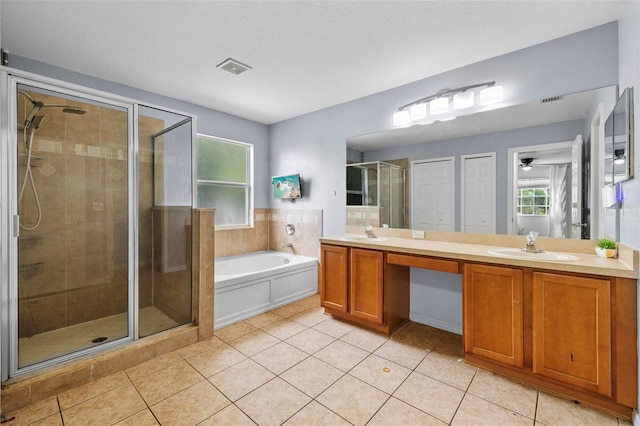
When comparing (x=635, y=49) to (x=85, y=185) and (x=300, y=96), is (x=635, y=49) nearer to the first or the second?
(x=300, y=96)

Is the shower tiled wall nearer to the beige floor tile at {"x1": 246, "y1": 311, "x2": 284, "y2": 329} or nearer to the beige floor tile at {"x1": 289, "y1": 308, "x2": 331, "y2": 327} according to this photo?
the beige floor tile at {"x1": 289, "y1": 308, "x2": 331, "y2": 327}

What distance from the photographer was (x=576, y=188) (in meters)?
2.14

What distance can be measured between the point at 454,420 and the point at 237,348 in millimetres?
1662

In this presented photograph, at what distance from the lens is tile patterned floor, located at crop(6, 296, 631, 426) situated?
162 centimetres

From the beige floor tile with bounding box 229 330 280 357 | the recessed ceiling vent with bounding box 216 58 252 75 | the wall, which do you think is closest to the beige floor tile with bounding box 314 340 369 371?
the beige floor tile with bounding box 229 330 280 357

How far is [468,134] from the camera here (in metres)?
2.58

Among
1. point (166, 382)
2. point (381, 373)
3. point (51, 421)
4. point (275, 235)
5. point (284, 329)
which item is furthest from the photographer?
point (275, 235)

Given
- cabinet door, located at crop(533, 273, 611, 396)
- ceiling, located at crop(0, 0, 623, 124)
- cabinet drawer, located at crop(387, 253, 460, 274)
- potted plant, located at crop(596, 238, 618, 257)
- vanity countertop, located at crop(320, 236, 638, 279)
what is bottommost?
cabinet door, located at crop(533, 273, 611, 396)

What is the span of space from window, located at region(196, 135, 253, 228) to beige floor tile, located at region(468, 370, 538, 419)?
334 cm

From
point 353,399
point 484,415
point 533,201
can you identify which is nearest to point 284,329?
point 353,399

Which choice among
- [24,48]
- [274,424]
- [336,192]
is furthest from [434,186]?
[24,48]

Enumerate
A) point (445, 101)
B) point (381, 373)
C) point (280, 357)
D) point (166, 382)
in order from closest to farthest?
point (166, 382) → point (381, 373) → point (280, 357) → point (445, 101)

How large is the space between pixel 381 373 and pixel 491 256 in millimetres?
1141

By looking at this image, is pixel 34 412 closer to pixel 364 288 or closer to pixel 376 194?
pixel 364 288
